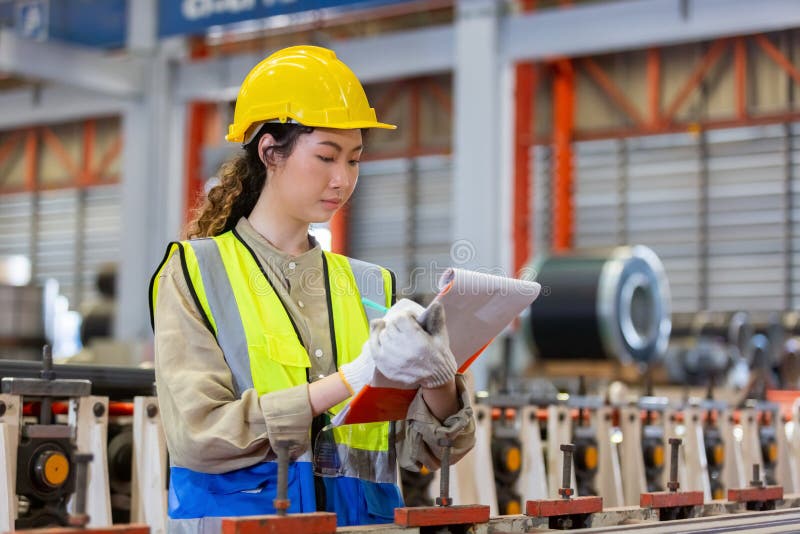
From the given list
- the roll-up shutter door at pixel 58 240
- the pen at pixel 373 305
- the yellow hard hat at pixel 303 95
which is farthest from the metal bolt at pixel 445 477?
the roll-up shutter door at pixel 58 240

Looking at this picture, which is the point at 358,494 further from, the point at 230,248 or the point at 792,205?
the point at 792,205

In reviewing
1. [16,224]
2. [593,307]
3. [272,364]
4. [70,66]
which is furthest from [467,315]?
[16,224]

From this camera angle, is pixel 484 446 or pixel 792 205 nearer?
pixel 484 446

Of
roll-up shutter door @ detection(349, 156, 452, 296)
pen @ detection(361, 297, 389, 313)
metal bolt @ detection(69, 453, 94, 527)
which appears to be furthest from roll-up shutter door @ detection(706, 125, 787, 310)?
metal bolt @ detection(69, 453, 94, 527)

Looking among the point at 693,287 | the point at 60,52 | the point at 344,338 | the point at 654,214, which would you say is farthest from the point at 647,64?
the point at 344,338

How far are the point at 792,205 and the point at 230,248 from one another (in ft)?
35.5

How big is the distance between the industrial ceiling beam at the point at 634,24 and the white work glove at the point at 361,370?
21.6 ft

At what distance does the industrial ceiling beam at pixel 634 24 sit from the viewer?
7590 millimetres

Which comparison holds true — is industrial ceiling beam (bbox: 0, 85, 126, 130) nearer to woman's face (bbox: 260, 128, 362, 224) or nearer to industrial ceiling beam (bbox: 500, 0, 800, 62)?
industrial ceiling beam (bbox: 500, 0, 800, 62)

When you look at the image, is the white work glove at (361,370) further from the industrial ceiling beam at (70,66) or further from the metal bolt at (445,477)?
the industrial ceiling beam at (70,66)

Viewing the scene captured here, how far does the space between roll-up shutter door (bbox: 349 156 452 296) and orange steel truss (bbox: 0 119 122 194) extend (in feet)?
12.9

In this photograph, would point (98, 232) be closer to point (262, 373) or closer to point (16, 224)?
point (16, 224)

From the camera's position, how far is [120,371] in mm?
3090

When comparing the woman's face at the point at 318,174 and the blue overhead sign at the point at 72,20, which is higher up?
the blue overhead sign at the point at 72,20
